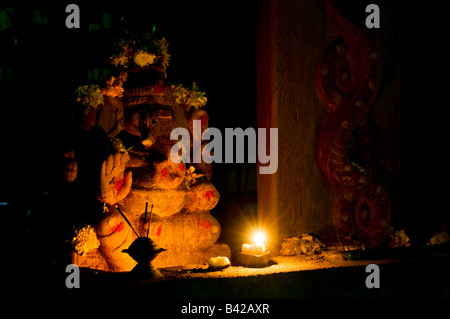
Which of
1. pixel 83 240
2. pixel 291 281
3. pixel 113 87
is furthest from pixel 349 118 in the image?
pixel 83 240

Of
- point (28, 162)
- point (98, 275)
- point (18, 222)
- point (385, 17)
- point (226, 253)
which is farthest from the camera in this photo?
point (28, 162)

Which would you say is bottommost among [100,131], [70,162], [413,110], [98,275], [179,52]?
[98,275]

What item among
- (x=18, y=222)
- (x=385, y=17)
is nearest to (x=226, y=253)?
(x=385, y=17)

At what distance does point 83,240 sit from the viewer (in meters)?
3.64

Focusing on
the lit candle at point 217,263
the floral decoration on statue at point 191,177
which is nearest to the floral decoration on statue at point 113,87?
the floral decoration on statue at point 191,177

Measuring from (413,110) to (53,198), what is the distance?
4.05 m

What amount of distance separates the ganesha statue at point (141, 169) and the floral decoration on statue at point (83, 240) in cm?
4

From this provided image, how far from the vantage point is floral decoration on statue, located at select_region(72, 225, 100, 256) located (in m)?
3.64

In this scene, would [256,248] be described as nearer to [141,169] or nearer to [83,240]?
[141,169]

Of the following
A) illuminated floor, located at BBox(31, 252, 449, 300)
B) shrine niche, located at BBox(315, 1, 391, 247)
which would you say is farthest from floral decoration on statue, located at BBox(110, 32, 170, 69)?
illuminated floor, located at BBox(31, 252, 449, 300)

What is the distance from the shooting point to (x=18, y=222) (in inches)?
245

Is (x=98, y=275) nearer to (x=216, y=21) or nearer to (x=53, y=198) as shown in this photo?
(x=53, y=198)

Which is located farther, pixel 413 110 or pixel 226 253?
pixel 413 110

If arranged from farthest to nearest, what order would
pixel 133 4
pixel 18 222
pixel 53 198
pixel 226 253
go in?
pixel 18 222, pixel 133 4, pixel 226 253, pixel 53 198
